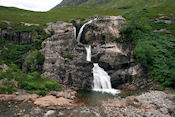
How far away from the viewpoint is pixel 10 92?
2850 centimetres

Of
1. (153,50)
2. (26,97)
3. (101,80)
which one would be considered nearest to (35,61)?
(26,97)

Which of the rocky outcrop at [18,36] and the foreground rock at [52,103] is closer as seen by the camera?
the foreground rock at [52,103]

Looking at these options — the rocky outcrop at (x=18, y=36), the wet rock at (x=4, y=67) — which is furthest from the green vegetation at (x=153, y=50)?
the wet rock at (x=4, y=67)

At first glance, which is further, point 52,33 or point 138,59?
point 52,33

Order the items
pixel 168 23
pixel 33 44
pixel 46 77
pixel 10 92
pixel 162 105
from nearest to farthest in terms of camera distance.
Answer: pixel 162 105 → pixel 10 92 → pixel 46 77 → pixel 33 44 → pixel 168 23

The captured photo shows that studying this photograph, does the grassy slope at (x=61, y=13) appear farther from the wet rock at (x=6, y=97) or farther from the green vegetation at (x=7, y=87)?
the wet rock at (x=6, y=97)

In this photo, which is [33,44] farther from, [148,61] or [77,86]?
[148,61]

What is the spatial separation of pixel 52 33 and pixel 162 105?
38510 mm

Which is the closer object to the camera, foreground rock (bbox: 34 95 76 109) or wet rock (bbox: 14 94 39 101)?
foreground rock (bbox: 34 95 76 109)

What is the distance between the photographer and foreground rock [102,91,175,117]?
870 inches

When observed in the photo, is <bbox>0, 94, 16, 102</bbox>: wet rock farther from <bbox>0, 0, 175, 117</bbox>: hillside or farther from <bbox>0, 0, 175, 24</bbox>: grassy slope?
<bbox>0, 0, 175, 24</bbox>: grassy slope

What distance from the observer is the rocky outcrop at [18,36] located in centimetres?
4678

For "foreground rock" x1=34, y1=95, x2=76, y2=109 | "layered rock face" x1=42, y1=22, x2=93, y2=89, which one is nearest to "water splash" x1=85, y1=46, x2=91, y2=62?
"layered rock face" x1=42, y1=22, x2=93, y2=89

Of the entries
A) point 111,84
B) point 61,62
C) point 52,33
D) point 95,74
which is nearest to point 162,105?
point 111,84
